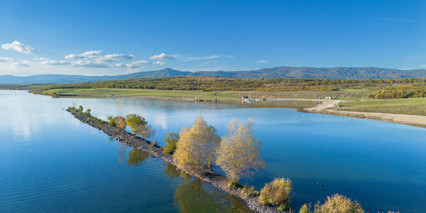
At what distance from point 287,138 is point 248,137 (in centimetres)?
2158

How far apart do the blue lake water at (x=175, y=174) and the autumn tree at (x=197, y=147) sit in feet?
6.62

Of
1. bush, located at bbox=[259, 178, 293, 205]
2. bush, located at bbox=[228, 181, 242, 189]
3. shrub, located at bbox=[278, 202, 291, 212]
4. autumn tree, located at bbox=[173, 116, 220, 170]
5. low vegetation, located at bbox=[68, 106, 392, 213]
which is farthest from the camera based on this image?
autumn tree, located at bbox=[173, 116, 220, 170]

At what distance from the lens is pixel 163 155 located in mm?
31203

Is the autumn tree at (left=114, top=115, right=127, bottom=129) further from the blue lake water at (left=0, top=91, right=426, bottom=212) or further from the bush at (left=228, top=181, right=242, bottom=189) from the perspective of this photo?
the bush at (left=228, top=181, right=242, bottom=189)

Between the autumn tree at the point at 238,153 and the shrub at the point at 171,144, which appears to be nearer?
the autumn tree at the point at 238,153

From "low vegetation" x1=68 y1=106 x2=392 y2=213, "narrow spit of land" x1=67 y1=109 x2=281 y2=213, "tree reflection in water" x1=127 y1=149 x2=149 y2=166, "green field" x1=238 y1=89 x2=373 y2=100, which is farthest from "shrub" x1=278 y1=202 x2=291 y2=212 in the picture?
"green field" x1=238 y1=89 x2=373 y2=100

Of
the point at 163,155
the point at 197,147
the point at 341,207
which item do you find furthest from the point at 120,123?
the point at 341,207

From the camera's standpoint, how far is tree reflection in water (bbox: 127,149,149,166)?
2955 cm

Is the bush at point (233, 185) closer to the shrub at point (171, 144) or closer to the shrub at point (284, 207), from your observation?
the shrub at point (284, 207)

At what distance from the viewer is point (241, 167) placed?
2161cm

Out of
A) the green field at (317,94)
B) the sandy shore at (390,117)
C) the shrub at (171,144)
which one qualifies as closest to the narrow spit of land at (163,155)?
the shrub at (171,144)

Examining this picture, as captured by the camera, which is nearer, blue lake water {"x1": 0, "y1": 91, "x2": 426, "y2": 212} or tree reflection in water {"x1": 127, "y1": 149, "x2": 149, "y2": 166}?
blue lake water {"x1": 0, "y1": 91, "x2": 426, "y2": 212}

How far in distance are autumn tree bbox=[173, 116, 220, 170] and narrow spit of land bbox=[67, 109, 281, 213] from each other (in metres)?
1.23

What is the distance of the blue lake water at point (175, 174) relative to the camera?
19.5 meters
